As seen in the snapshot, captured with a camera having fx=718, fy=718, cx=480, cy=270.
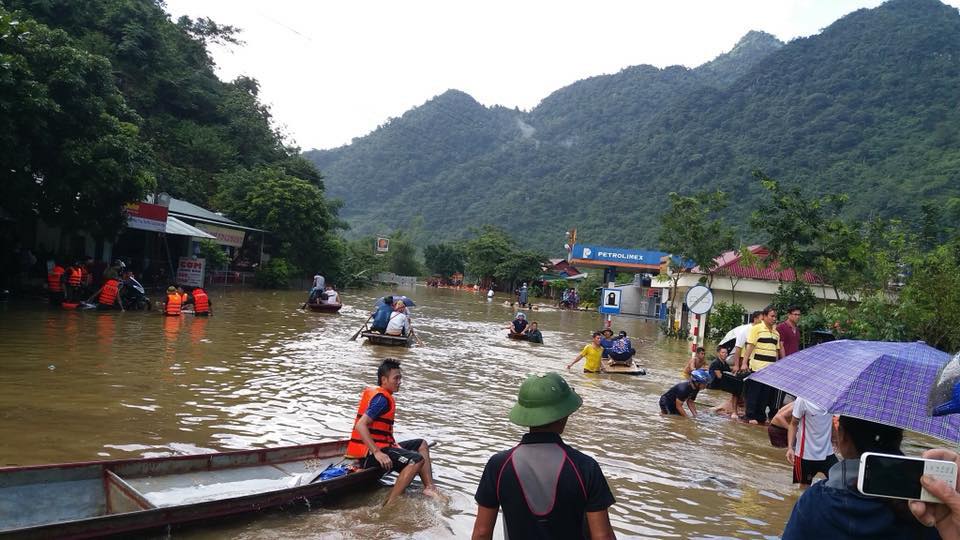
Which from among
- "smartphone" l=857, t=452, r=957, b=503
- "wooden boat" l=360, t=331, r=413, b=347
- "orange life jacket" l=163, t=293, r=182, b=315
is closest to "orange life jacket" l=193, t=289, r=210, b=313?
"orange life jacket" l=163, t=293, r=182, b=315

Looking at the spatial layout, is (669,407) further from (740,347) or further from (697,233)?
(697,233)

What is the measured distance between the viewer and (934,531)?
7.71 ft

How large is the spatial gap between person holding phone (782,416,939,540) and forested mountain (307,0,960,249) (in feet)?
150

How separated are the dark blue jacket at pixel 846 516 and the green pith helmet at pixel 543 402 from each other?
3.24 ft

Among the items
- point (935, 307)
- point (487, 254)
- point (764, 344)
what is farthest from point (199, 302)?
point (487, 254)

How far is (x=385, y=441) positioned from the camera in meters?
6.90

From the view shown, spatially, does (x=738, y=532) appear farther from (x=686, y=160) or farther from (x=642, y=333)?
(x=686, y=160)

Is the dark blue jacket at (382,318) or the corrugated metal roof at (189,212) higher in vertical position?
the corrugated metal roof at (189,212)

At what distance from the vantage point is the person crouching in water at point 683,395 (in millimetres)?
11633

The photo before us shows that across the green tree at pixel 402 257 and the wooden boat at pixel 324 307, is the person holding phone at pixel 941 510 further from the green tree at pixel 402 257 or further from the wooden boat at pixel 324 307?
the green tree at pixel 402 257

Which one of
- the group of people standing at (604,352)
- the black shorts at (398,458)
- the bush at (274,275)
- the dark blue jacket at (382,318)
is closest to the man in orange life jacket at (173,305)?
the dark blue jacket at (382,318)

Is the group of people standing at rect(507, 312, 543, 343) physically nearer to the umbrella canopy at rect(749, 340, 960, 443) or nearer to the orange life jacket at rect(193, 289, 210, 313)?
the orange life jacket at rect(193, 289, 210, 313)

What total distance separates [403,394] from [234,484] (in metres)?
5.71

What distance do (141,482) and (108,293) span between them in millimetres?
15304
